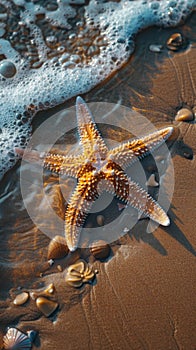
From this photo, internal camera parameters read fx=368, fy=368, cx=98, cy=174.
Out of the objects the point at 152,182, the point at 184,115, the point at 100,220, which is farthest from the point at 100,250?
the point at 184,115

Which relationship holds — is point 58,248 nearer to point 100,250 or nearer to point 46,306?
point 100,250

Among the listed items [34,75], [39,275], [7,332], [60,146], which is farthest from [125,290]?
[34,75]

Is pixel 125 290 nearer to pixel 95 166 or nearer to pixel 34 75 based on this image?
pixel 95 166

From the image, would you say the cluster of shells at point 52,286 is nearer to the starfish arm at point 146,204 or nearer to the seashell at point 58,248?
the seashell at point 58,248

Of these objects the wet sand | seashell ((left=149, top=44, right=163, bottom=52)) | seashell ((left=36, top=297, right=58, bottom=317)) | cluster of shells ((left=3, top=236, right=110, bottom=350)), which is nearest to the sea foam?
seashell ((left=149, top=44, right=163, bottom=52))

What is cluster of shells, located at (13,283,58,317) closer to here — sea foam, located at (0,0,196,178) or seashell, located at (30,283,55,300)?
seashell, located at (30,283,55,300)

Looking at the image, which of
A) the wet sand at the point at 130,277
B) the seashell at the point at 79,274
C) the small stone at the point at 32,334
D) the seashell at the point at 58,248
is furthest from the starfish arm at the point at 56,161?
the small stone at the point at 32,334
